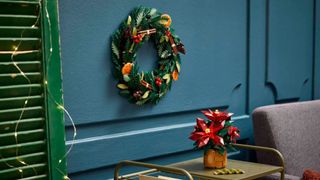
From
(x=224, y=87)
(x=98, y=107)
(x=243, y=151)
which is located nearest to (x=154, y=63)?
(x=98, y=107)

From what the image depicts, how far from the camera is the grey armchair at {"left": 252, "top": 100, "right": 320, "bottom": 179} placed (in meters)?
2.28

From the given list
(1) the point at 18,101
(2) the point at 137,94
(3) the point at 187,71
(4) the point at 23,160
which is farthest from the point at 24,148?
(3) the point at 187,71

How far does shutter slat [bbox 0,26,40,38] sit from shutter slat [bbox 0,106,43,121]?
22 cm

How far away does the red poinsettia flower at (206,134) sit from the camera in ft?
5.57

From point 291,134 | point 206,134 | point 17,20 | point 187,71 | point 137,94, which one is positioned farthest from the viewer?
point 291,134

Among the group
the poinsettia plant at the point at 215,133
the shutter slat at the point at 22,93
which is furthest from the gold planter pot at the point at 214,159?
the shutter slat at the point at 22,93

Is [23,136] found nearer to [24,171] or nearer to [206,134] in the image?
[24,171]

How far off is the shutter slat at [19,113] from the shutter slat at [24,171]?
0.50ft

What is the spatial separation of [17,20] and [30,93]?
23 centimetres

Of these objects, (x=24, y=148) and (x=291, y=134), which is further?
(x=291, y=134)

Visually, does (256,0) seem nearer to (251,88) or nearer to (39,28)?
(251,88)

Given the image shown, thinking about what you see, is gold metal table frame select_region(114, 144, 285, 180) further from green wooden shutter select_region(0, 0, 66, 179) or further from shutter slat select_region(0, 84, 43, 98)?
shutter slat select_region(0, 84, 43, 98)

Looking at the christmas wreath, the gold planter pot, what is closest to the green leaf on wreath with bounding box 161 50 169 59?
the christmas wreath

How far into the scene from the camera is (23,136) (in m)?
1.38
